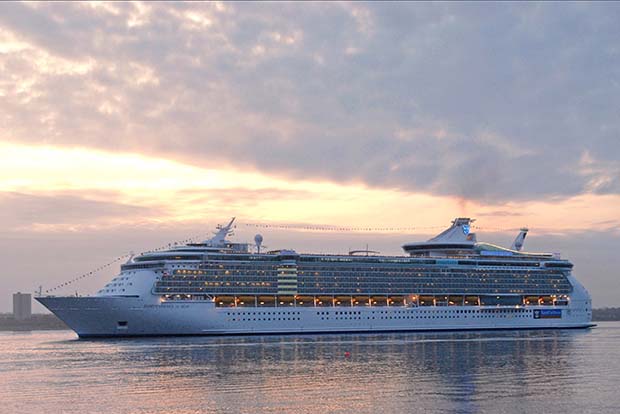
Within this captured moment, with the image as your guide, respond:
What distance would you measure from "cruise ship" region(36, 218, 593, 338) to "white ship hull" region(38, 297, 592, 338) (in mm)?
119

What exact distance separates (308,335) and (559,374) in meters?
49.9

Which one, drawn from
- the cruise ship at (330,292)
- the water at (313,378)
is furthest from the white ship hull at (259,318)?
the water at (313,378)

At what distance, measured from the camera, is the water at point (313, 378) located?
42031 millimetres

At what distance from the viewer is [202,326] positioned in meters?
95.4

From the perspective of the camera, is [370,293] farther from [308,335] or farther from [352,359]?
[352,359]

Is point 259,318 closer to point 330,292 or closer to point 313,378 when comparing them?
point 330,292

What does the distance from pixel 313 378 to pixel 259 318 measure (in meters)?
47.3

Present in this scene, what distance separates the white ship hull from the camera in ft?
304

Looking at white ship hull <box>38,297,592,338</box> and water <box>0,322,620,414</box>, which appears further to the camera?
Result: white ship hull <box>38,297,592,338</box>

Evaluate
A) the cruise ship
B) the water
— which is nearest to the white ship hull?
the cruise ship

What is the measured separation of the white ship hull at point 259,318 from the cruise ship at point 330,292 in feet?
0.39

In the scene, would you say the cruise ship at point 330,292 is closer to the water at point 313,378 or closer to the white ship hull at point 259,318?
Result: the white ship hull at point 259,318

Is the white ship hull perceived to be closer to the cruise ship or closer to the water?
the cruise ship

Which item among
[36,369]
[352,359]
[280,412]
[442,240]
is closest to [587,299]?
[442,240]
